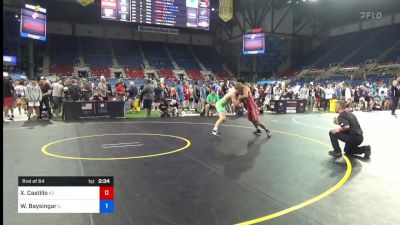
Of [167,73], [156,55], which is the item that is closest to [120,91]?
[167,73]

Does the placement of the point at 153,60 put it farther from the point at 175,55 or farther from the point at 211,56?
the point at 211,56

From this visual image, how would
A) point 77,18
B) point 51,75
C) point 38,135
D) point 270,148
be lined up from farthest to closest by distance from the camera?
point 77,18 < point 51,75 < point 38,135 < point 270,148

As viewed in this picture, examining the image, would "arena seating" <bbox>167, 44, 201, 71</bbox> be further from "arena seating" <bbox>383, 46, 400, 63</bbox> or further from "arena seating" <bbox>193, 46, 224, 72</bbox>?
"arena seating" <bbox>383, 46, 400, 63</bbox>

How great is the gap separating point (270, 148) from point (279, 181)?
7.32 ft

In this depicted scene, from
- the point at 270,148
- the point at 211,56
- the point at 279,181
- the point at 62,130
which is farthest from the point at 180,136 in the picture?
the point at 211,56

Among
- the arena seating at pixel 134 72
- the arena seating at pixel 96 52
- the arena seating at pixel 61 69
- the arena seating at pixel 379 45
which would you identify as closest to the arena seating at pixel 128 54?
the arena seating at pixel 134 72

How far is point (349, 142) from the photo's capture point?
19.4 feet

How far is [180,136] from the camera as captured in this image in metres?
8.07

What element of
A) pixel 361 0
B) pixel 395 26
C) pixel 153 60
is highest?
pixel 361 0

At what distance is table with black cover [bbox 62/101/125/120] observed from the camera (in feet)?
39.4
